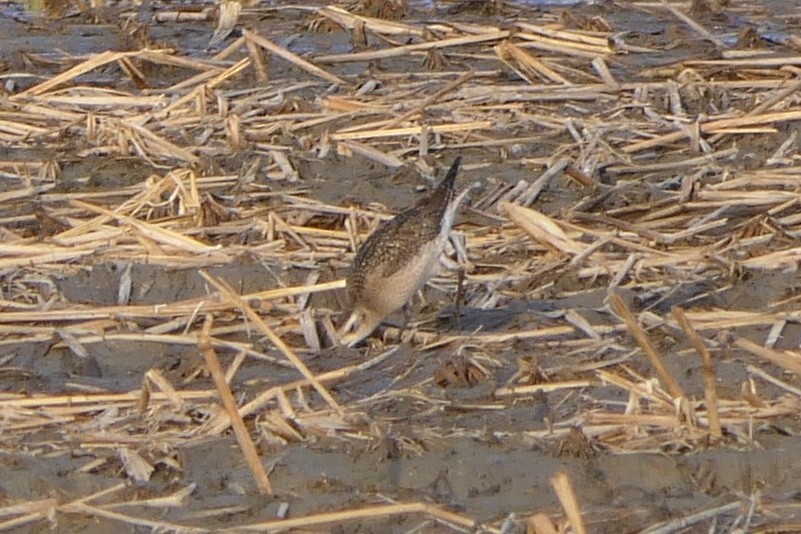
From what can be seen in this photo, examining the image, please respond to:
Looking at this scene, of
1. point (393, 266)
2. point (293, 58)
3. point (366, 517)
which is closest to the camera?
point (366, 517)

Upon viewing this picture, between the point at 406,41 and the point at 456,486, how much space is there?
6466 millimetres

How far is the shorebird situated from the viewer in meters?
7.56

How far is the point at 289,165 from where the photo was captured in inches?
378

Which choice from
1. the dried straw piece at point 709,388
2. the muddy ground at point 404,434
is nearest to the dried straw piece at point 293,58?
the muddy ground at point 404,434

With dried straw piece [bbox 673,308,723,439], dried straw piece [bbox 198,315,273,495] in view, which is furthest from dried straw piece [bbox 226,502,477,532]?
dried straw piece [bbox 673,308,723,439]

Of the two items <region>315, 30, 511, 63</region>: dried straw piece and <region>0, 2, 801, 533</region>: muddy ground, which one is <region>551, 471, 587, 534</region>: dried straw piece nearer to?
<region>0, 2, 801, 533</region>: muddy ground

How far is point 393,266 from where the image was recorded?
7.58 meters

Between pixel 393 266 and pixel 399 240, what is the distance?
170 mm

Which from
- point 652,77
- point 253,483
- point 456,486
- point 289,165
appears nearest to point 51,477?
point 253,483

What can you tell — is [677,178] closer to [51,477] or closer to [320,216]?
[320,216]

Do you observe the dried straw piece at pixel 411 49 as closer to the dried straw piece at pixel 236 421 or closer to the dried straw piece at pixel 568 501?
the dried straw piece at pixel 236 421

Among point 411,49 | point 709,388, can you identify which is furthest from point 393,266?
point 411,49

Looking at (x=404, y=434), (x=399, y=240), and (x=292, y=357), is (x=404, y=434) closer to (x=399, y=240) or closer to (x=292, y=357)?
(x=292, y=357)

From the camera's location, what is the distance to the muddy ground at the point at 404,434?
5.91 metres
